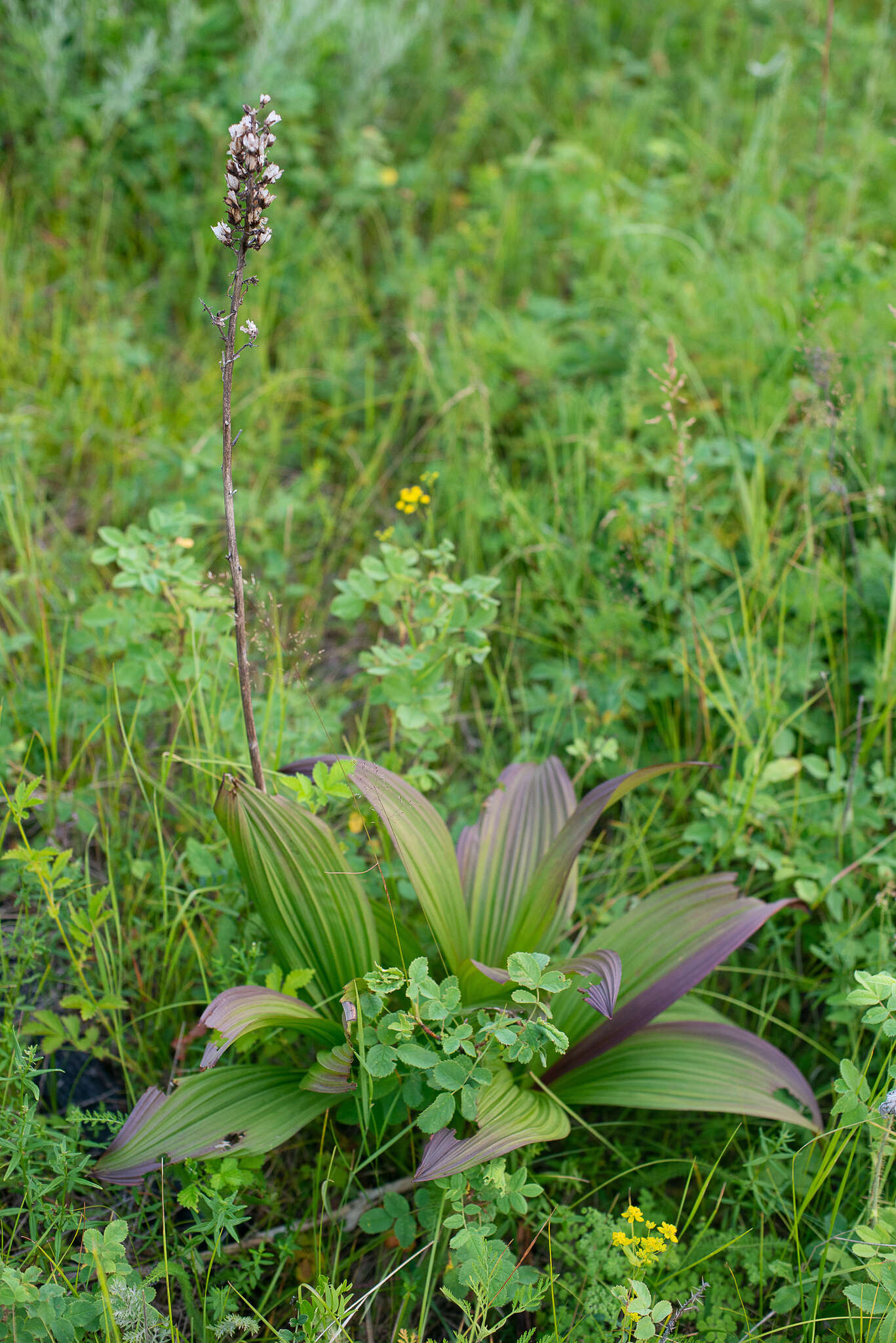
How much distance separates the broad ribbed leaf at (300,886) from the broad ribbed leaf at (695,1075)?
1.57 ft

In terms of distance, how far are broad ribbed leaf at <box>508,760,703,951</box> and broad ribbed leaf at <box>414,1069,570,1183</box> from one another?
0.83ft

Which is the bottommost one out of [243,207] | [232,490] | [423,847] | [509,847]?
[509,847]

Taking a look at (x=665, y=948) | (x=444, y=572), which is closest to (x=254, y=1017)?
(x=665, y=948)

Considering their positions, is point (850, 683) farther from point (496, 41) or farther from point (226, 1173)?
point (496, 41)

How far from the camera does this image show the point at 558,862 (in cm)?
180

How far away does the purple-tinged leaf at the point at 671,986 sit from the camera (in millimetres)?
1729

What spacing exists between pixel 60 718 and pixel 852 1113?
189 centimetres

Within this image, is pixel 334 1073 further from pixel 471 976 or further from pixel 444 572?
pixel 444 572

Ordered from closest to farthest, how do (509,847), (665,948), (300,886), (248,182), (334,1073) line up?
(248,182), (334,1073), (300,886), (665,948), (509,847)

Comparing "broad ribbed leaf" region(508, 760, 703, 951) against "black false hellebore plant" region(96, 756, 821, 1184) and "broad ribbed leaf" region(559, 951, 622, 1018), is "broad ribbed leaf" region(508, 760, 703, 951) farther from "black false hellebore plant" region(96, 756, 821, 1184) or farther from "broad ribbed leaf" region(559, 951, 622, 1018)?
"broad ribbed leaf" region(559, 951, 622, 1018)

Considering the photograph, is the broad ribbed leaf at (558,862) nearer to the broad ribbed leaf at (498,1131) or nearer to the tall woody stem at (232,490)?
the broad ribbed leaf at (498,1131)

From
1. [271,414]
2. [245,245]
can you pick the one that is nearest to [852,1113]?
[245,245]

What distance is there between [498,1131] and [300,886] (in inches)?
20.8

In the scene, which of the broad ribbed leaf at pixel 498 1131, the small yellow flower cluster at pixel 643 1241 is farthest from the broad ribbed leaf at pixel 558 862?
the small yellow flower cluster at pixel 643 1241
